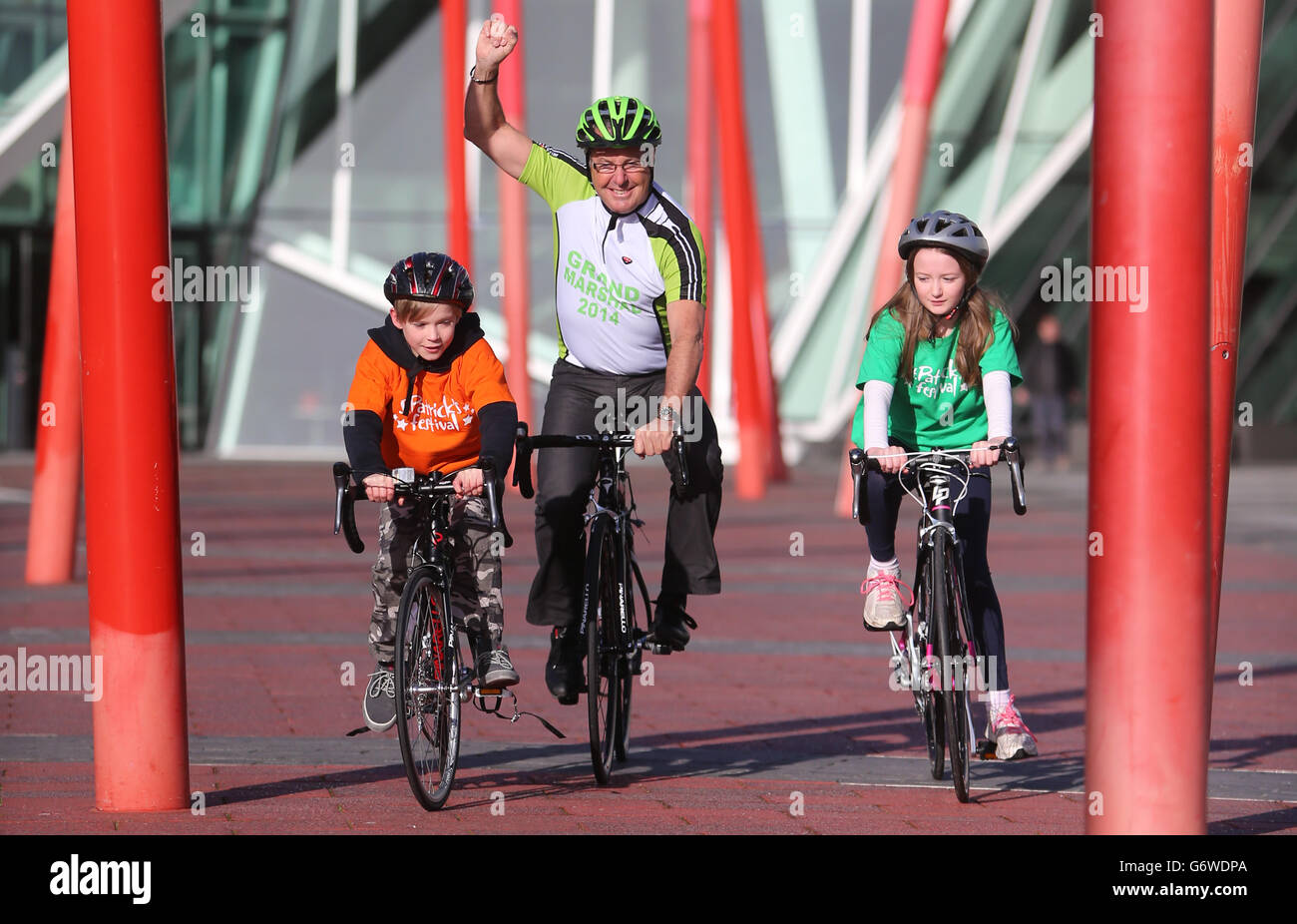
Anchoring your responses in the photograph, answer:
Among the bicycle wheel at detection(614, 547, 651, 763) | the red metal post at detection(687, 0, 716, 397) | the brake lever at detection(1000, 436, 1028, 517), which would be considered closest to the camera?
the brake lever at detection(1000, 436, 1028, 517)

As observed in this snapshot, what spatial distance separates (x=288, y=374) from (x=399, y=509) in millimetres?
26564

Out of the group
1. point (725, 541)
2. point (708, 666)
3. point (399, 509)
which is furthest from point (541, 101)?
point (399, 509)

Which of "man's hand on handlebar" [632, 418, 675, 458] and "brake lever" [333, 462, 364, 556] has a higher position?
"man's hand on handlebar" [632, 418, 675, 458]

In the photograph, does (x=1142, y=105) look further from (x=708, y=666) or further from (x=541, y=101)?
(x=541, y=101)

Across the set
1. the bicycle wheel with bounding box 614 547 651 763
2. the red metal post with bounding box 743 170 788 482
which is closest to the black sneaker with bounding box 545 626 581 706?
the bicycle wheel with bounding box 614 547 651 763

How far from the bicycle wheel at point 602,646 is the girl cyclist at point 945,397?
0.82m

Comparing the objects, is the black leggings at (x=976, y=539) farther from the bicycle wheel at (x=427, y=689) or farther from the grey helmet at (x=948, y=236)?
the bicycle wheel at (x=427, y=689)

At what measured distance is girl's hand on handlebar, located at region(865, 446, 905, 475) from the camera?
20.1 feet

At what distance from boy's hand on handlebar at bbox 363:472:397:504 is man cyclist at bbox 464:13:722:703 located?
62 cm

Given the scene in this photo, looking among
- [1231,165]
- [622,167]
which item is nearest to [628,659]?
[622,167]

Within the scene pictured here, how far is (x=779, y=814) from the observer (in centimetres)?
595

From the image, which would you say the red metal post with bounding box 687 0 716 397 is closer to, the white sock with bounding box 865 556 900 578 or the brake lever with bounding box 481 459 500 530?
the white sock with bounding box 865 556 900 578

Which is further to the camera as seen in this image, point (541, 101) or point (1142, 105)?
point (541, 101)
